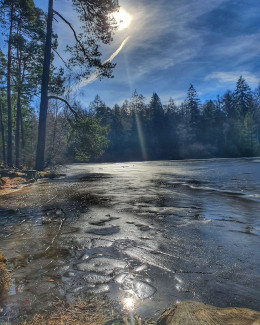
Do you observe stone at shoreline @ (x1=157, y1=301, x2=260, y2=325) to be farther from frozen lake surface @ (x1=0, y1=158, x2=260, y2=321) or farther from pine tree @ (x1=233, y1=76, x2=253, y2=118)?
pine tree @ (x1=233, y1=76, x2=253, y2=118)

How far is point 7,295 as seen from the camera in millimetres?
2352

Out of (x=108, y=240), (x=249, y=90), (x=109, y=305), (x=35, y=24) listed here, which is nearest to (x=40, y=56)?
(x=35, y=24)

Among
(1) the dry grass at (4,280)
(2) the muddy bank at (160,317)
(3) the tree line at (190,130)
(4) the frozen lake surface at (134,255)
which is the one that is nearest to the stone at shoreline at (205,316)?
(2) the muddy bank at (160,317)

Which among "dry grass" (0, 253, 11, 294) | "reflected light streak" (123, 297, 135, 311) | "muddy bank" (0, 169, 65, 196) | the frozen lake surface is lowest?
the frozen lake surface

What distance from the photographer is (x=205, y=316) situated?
1.44m

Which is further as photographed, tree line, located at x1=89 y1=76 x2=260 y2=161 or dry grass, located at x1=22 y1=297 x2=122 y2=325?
tree line, located at x1=89 y1=76 x2=260 y2=161

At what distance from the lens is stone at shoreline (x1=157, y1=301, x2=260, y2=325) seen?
1.38 meters

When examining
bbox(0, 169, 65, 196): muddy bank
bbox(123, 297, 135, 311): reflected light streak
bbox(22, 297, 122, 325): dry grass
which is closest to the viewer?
bbox(22, 297, 122, 325): dry grass

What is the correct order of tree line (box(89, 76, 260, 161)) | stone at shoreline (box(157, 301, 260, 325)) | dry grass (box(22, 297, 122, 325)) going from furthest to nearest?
1. tree line (box(89, 76, 260, 161))
2. dry grass (box(22, 297, 122, 325))
3. stone at shoreline (box(157, 301, 260, 325))

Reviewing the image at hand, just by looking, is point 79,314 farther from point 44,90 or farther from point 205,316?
point 44,90

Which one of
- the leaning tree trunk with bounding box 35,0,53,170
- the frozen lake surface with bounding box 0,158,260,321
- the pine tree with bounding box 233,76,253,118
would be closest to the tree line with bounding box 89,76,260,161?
the pine tree with bounding box 233,76,253,118

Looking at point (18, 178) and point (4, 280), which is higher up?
point (18, 178)

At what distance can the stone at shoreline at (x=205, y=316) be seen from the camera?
138 cm

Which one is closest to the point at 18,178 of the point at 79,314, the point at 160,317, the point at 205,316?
the point at 79,314
